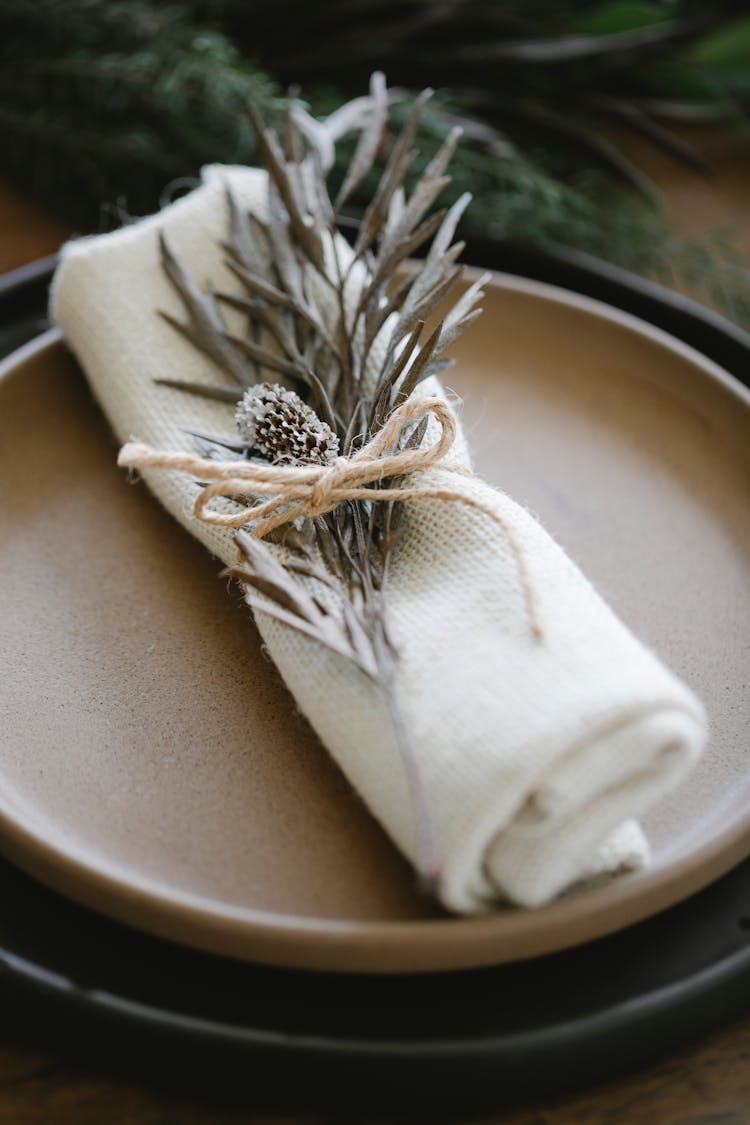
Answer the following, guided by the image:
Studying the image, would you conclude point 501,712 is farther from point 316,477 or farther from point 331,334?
point 331,334

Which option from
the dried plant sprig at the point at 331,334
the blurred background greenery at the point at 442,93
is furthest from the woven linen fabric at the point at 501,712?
the blurred background greenery at the point at 442,93

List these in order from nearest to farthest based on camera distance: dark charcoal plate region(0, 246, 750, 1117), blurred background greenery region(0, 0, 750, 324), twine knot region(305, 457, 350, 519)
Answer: dark charcoal plate region(0, 246, 750, 1117) < twine knot region(305, 457, 350, 519) < blurred background greenery region(0, 0, 750, 324)

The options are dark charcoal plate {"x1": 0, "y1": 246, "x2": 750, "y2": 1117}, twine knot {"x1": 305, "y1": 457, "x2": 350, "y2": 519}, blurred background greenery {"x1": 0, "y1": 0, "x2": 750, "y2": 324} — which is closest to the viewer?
dark charcoal plate {"x1": 0, "y1": 246, "x2": 750, "y2": 1117}

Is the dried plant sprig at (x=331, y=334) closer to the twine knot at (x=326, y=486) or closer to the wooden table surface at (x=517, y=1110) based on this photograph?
the twine knot at (x=326, y=486)

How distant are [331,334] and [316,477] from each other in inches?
7.0

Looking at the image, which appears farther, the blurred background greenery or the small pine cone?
the blurred background greenery

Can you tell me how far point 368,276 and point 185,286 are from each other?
112mm

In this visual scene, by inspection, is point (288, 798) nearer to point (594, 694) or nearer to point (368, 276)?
point (594, 694)

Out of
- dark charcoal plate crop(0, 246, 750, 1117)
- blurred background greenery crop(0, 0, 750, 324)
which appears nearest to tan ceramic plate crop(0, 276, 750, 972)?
dark charcoal plate crop(0, 246, 750, 1117)

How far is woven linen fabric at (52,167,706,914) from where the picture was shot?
391 mm

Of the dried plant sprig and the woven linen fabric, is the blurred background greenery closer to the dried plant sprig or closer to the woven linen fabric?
the dried plant sprig

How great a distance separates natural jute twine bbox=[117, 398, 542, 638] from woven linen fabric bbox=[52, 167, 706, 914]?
20 millimetres

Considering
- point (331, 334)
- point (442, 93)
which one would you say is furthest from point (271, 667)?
point (442, 93)

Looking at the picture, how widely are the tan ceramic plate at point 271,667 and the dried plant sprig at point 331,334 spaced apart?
0.07m
